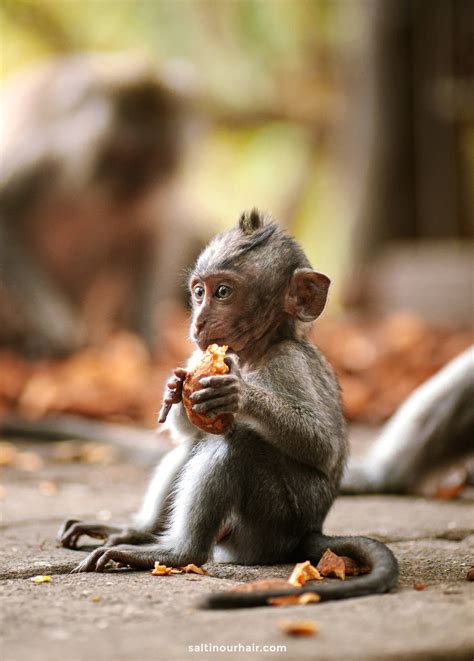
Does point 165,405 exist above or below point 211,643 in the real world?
above

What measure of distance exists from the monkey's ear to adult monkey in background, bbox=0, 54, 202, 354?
14.8 feet

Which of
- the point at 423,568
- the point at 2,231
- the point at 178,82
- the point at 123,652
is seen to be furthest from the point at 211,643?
the point at 178,82

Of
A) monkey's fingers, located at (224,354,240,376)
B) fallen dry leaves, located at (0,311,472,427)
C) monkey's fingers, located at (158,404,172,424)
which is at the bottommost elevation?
monkey's fingers, located at (158,404,172,424)

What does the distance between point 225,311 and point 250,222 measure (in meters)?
0.24

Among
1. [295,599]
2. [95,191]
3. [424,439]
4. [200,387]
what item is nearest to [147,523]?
[200,387]

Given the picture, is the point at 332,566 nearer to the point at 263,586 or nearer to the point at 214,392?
the point at 263,586

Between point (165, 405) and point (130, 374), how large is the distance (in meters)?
3.92

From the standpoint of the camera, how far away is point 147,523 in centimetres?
274

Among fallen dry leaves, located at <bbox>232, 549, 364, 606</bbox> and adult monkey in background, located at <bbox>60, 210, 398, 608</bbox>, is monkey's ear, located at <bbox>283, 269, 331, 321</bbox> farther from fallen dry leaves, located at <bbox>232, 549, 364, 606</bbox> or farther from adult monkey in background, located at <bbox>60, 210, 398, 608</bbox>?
fallen dry leaves, located at <bbox>232, 549, 364, 606</bbox>

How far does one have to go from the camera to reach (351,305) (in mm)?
9156

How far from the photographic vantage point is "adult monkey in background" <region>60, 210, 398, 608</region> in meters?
2.34

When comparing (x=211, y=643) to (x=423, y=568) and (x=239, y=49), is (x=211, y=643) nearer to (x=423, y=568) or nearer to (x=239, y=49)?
(x=423, y=568)

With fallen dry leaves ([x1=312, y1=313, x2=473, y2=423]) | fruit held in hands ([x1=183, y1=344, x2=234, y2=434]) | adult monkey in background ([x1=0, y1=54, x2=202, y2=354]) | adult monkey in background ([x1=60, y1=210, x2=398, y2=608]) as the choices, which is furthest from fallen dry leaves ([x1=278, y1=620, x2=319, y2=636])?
adult monkey in background ([x1=0, y1=54, x2=202, y2=354])

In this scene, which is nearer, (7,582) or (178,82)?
(7,582)
